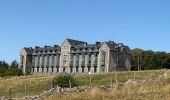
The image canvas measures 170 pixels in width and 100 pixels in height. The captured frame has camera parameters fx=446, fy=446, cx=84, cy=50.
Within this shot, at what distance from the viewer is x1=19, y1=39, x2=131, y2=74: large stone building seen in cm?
16962

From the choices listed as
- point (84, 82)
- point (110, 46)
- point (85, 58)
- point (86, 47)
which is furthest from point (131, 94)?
point (86, 47)

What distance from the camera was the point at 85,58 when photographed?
589 ft

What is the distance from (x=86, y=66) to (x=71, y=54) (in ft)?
39.9

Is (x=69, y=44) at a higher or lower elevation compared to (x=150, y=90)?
higher

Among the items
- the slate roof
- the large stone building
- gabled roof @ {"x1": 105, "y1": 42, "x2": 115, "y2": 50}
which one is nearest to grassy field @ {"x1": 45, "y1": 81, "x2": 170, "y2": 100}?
gabled roof @ {"x1": 105, "y1": 42, "x2": 115, "y2": 50}

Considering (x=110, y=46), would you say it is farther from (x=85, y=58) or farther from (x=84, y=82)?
(x=84, y=82)

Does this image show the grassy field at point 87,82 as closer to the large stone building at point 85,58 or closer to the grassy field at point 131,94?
the grassy field at point 131,94

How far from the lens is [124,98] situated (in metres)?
28.1

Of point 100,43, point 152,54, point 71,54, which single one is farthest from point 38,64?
point 152,54

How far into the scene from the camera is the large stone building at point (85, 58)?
169625 mm

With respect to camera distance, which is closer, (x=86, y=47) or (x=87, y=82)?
(x=87, y=82)

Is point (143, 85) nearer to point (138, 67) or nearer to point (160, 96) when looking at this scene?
point (160, 96)

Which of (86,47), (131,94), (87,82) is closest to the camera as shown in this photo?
(131,94)

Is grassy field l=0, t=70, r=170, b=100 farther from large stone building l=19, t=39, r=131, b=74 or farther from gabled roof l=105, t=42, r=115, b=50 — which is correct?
large stone building l=19, t=39, r=131, b=74
